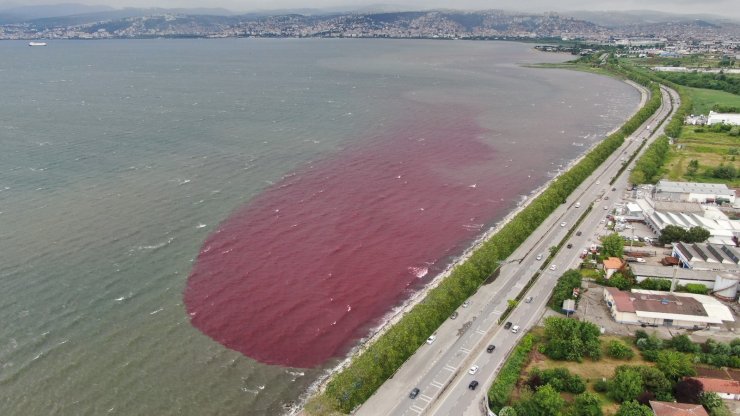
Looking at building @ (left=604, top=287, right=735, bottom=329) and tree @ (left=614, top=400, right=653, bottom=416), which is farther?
building @ (left=604, top=287, right=735, bottom=329)

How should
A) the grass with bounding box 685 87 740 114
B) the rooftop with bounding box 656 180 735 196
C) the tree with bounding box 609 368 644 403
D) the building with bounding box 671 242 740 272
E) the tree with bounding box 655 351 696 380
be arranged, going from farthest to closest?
the grass with bounding box 685 87 740 114, the rooftop with bounding box 656 180 735 196, the building with bounding box 671 242 740 272, the tree with bounding box 655 351 696 380, the tree with bounding box 609 368 644 403

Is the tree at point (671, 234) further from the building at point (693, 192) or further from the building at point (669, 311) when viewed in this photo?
the building at point (693, 192)

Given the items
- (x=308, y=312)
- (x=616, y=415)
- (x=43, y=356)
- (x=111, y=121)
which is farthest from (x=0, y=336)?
(x=111, y=121)

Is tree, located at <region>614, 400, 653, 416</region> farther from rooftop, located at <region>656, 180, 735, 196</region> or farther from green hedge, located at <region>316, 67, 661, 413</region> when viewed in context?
rooftop, located at <region>656, 180, 735, 196</region>

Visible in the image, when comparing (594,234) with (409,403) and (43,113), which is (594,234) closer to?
(409,403)

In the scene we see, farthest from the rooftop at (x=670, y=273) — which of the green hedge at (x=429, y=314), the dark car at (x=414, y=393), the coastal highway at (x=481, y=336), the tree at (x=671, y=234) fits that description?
the dark car at (x=414, y=393)

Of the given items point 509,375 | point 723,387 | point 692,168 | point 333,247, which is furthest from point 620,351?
point 692,168

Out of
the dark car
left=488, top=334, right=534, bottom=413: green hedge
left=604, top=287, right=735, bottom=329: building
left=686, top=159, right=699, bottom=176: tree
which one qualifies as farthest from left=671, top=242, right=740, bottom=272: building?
the dark car
